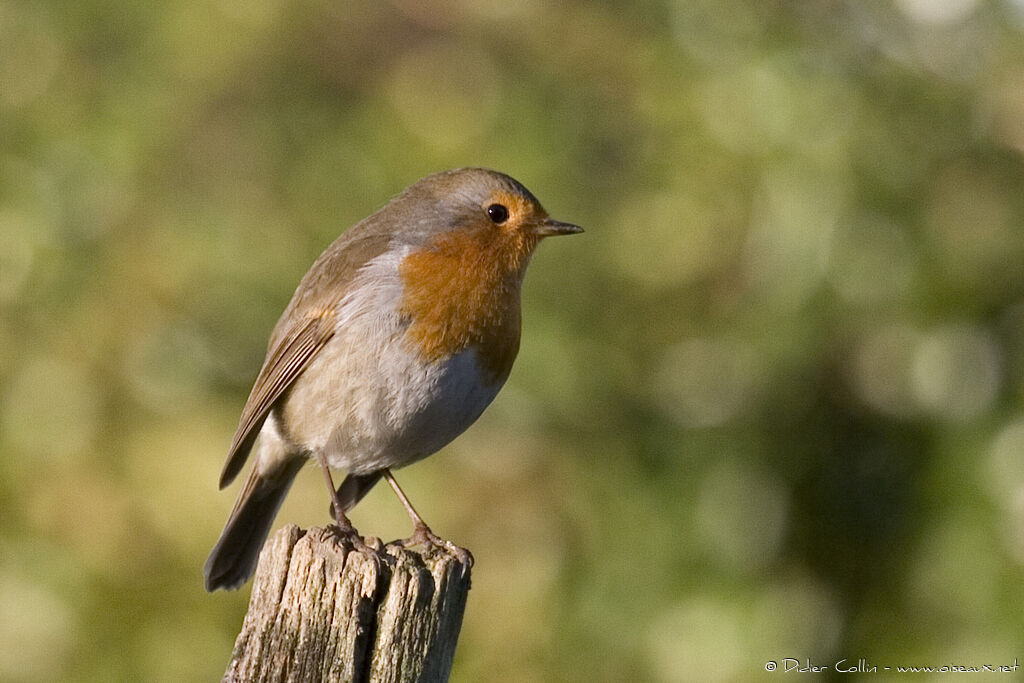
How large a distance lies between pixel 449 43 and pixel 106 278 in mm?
1669

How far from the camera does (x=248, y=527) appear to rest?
3891 millimetres

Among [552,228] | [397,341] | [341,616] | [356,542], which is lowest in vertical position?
[341,616]

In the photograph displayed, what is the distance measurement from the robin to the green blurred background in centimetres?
54

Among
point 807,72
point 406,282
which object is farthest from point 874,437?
point 406,282

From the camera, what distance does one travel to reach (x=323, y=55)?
5.34m

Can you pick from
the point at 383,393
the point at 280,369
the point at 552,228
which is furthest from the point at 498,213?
the point at 280,369

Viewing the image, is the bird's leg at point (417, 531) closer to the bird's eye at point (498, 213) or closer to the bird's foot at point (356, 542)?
the bird's foot at point (356, 542)

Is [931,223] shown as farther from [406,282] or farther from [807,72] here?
[406,282]

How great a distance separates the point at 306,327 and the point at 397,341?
1.31ft

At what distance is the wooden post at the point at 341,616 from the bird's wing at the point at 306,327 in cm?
111

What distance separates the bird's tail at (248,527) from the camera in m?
3.75

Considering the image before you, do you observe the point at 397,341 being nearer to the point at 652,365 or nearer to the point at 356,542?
the point at 356,542

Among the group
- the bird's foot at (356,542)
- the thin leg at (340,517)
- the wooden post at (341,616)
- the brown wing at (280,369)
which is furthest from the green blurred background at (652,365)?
the wooden post at (341,616)

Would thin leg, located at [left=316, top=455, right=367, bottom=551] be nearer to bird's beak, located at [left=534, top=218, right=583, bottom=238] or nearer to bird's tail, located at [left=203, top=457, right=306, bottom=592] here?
bird's tail, located at [left=203, top=457, right=306, bottom=592]
